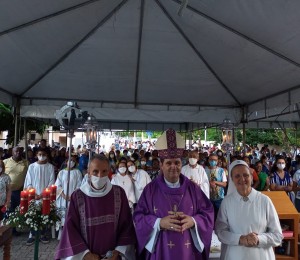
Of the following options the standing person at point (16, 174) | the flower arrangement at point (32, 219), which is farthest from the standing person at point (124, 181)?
the flower arrangement at point (32, 219)

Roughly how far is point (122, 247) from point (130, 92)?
6003 millimetres

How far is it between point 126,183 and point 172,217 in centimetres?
Answer: 440

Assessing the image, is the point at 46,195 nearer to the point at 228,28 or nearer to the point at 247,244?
the point at 247,244

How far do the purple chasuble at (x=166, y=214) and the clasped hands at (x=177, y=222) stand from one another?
0.10 metres

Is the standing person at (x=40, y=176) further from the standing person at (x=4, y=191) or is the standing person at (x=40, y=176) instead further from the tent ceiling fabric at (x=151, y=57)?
the tent ceiling fabric at (x=151, y=57)

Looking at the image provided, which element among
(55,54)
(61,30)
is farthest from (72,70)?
(61,30)

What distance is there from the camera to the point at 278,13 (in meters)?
4.29

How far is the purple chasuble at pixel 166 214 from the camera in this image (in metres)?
2.47

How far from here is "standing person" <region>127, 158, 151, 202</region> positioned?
6672 mm

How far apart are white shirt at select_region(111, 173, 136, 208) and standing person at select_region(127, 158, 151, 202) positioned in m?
0.10

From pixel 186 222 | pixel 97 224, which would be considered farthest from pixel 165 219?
pixel 97 224

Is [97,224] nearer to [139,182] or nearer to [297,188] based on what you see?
[139,182]

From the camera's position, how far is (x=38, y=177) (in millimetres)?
6059

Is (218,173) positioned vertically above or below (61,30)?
below
